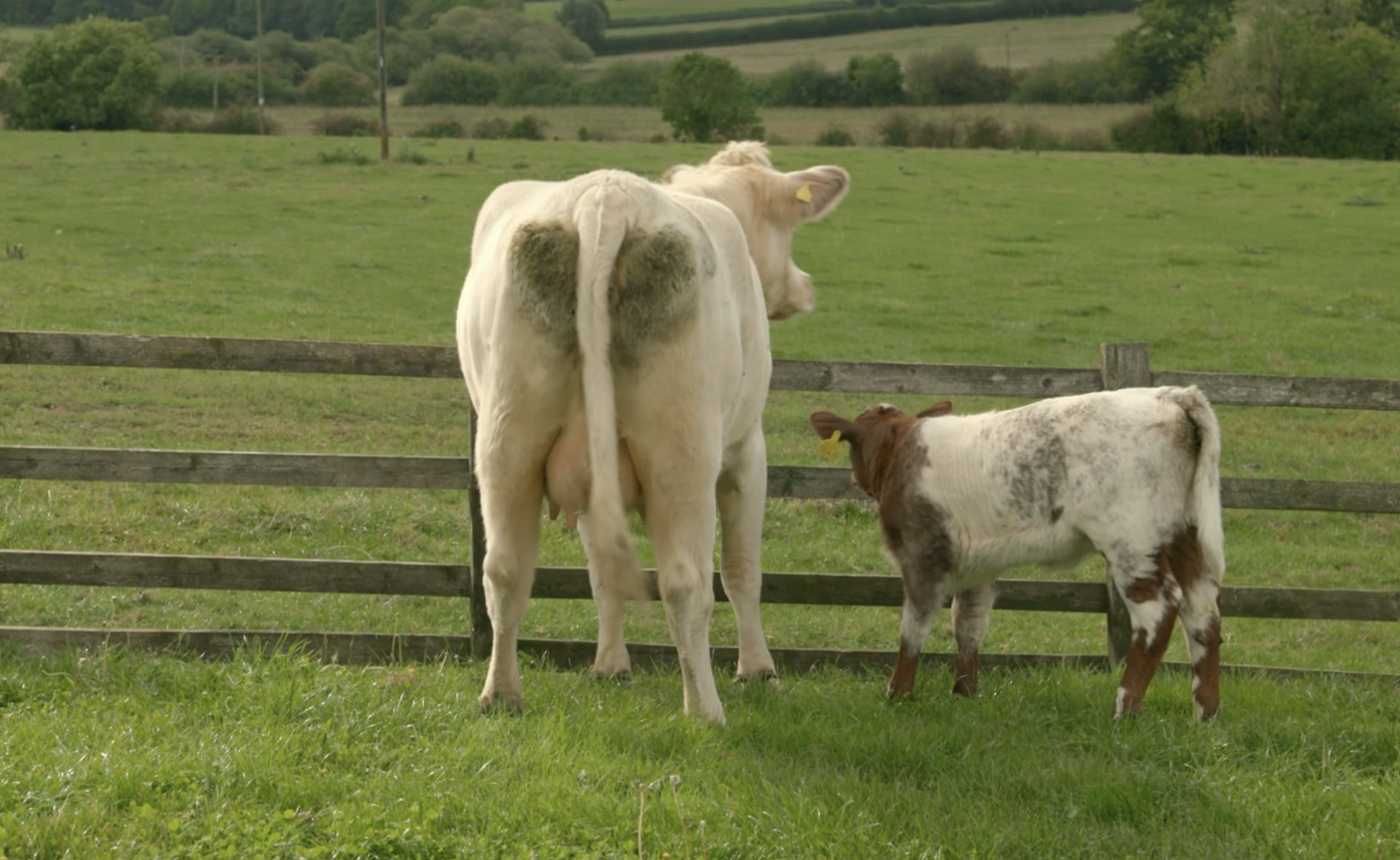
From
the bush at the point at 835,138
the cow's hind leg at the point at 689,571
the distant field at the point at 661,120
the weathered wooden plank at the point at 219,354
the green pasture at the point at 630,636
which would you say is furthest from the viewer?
the distant field at the point at 661,120

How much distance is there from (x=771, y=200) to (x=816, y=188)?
362 mm

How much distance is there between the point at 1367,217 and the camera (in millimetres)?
29922

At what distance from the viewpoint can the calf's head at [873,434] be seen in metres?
6.30

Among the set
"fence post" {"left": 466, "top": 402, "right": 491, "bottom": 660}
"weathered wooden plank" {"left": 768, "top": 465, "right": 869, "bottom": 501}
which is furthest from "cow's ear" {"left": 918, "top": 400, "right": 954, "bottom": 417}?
"fence post" {"left": 466, "top": 402, "right": 491, "bottom": 660}

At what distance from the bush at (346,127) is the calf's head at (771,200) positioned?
147 ft

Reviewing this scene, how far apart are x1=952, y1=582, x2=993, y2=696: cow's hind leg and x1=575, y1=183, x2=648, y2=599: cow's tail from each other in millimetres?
1847

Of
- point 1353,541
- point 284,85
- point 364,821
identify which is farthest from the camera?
point 284,85

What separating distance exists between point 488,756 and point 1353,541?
29.1 ft

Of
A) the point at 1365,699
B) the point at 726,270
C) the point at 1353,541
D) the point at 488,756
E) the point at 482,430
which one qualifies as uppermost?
the point at 726,270

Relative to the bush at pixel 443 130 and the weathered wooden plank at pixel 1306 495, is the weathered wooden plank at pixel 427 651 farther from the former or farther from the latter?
the bush at pixel 443 130

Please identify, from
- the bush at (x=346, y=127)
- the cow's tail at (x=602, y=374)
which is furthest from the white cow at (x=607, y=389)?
the bush at (x=346, y=127)

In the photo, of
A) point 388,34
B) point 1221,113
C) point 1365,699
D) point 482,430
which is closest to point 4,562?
point 482,430

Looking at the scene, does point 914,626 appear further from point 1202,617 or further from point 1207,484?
point 1207,484

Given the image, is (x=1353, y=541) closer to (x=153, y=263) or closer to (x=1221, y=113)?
(x=153, y=263)
